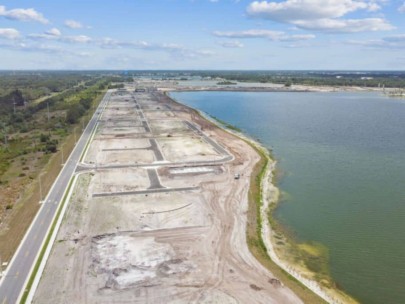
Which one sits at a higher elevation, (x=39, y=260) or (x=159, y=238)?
(x=159, y=238)

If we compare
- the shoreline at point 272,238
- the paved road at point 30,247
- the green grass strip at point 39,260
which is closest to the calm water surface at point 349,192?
the shoreline at point 272,238

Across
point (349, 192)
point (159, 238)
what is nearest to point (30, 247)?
point (159, 238)

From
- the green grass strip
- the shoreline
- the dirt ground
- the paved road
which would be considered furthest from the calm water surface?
the paved road

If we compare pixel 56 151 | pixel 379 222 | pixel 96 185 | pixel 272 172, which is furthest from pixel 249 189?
pixel 56 151

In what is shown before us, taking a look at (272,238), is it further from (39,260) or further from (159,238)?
(39,260)

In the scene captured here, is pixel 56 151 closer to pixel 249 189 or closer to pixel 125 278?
pixel 249 189

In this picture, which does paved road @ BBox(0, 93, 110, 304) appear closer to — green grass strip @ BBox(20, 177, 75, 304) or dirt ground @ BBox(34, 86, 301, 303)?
green grass strip @ BBox(20, 177, 75, 304)
